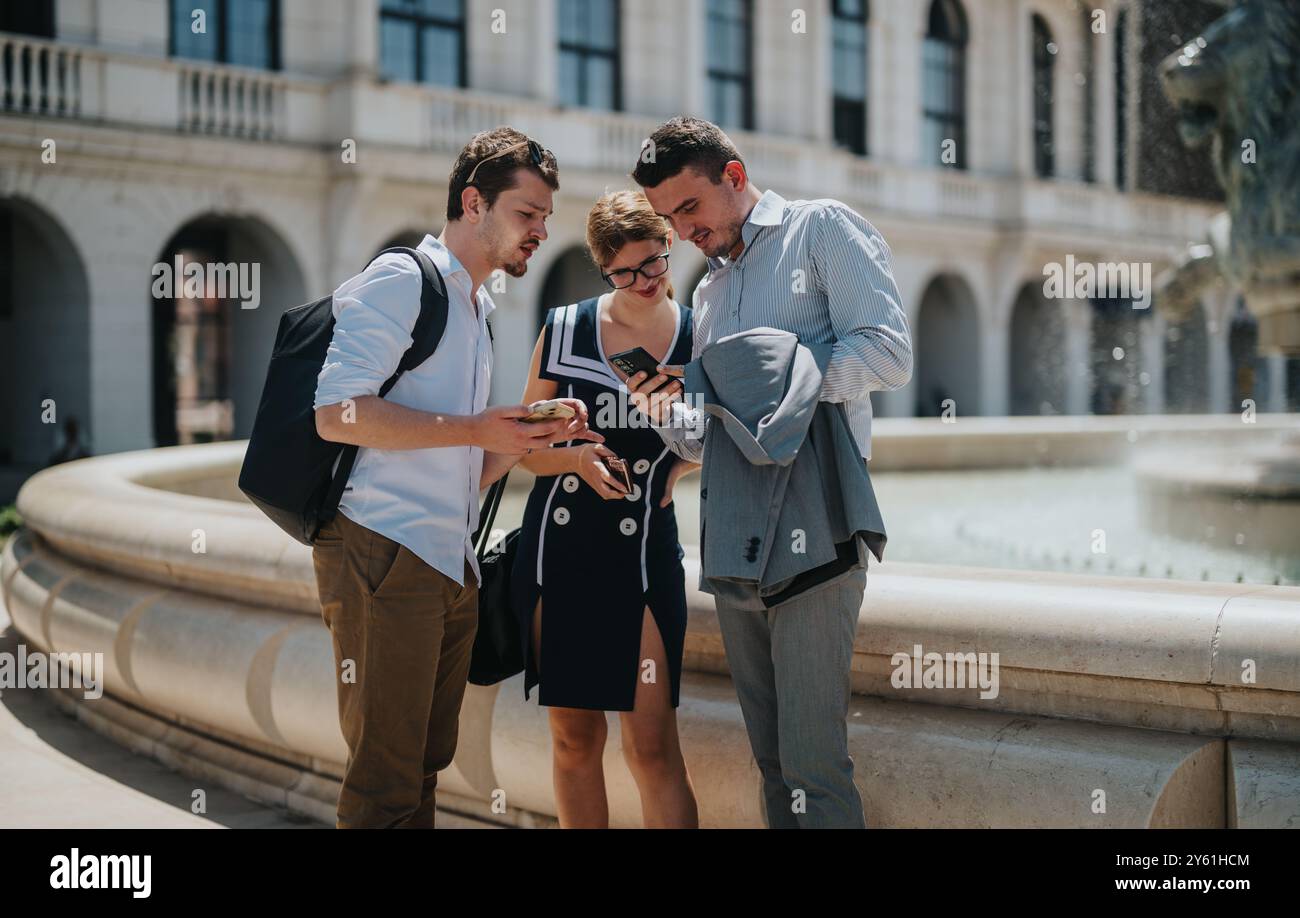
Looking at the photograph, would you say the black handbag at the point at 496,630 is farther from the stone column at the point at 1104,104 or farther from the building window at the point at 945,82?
the stone column at the point at 1104,104

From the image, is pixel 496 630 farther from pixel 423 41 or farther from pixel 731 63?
pixel 731 63

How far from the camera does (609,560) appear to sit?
319cm

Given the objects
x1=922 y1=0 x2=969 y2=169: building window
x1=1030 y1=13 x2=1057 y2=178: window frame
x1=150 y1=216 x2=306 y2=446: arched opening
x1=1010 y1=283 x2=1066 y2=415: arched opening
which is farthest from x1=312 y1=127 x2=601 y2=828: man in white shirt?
x1=1030 y1=13 x2=1057 y2=178: window frame

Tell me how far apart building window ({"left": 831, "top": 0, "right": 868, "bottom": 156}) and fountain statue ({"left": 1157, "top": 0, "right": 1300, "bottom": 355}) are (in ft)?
56.4

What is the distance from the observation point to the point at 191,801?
14.5ft

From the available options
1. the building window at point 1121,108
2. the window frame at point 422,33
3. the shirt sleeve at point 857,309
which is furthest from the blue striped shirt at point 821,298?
the building window at point 1121,108

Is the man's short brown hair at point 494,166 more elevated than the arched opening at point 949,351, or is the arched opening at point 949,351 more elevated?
the arched opening at point 949,351

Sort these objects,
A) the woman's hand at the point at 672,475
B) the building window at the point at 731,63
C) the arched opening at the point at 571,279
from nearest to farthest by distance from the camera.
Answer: the woman's hand at the point at 672,475 < the arched opening at the point at 571,279 < the building window at the point at 731,63

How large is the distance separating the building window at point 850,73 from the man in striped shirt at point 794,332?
23003 millimetres

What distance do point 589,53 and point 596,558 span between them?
19554 mm

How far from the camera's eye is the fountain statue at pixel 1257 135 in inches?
303

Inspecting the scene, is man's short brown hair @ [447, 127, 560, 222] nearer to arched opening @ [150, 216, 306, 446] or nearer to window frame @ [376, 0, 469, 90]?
arched opening @ [150, 216, 306, 446]
